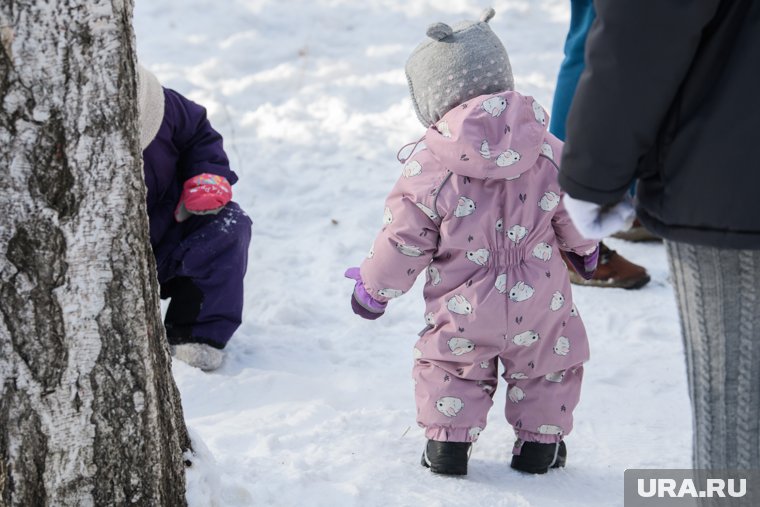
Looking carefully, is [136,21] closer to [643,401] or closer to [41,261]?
[643,401]

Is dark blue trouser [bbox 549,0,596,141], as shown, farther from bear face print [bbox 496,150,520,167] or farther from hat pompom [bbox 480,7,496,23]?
bear face print [bbox 496,150,520,167]

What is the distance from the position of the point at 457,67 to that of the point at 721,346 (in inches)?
48.9

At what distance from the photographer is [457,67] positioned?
267cm

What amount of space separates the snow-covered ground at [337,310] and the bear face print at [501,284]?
21.6 inches

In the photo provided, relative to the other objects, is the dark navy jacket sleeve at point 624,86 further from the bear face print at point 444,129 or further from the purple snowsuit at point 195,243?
the purple snowsuit at point 195,243

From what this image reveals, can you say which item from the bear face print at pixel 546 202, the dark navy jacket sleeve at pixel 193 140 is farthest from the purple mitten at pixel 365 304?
the dark navy jacket sleeve at pixel 193 140

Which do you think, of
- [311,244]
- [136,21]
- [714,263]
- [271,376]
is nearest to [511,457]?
[271,376]

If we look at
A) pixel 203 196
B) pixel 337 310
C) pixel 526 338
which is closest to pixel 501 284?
pixel 526 338

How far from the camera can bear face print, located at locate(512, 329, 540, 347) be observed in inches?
105

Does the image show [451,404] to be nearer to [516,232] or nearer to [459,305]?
[459,305]

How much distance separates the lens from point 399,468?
9.17 feet

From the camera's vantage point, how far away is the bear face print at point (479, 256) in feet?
8.65

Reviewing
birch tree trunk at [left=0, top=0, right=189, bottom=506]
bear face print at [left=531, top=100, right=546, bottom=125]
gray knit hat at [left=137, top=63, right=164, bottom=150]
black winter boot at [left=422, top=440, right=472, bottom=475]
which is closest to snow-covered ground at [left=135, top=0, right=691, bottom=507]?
black winter boot at [left=422, top=440, right=472, bottom=475]

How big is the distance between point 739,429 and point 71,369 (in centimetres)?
128
